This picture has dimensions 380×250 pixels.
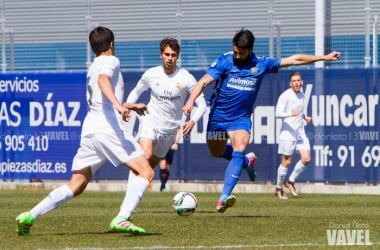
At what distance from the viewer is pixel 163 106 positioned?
16.1 m

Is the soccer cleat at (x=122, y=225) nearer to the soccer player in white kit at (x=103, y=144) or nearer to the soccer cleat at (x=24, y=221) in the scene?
the soccer player in white kit at (x=103, y=144)

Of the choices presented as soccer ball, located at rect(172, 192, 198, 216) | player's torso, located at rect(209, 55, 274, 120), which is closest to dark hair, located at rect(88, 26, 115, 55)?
soccer ball, located at rect(172, 192, 198, 216)

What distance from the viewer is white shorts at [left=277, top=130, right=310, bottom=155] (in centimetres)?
2202

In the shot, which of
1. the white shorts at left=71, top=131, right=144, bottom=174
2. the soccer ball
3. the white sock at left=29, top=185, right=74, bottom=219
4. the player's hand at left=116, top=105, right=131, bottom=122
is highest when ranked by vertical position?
the player's hand at left=116, top=105, right=131, bottom=122

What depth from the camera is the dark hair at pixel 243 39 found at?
567 inches

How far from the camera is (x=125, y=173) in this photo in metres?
26.2

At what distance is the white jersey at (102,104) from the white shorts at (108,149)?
8 cm

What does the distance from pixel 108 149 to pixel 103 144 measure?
70mm

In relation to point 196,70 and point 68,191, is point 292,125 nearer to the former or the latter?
point 196,70

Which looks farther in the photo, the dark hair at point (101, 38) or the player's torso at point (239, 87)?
the player's torso at point (239, 87)

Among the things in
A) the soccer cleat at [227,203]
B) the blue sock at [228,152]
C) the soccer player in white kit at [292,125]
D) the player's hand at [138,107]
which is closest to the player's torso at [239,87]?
A: the blue sock at [228,152]

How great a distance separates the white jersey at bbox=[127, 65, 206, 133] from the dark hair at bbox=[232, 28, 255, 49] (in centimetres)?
157

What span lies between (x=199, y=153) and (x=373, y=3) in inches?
211

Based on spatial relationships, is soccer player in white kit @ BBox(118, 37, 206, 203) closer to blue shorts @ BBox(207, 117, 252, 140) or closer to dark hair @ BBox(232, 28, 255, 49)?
blue shorts @ BBox(207, 117, 252, 140)
